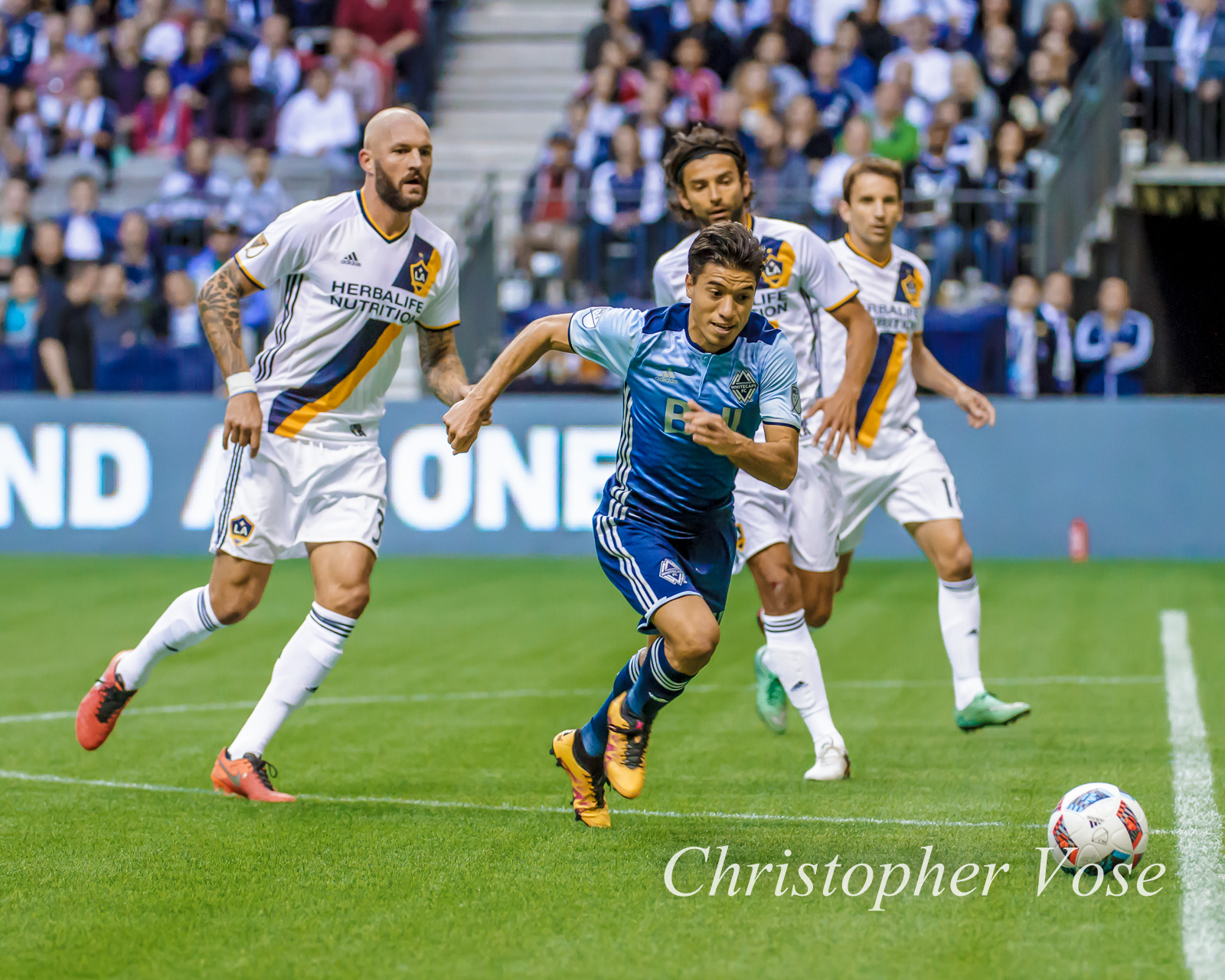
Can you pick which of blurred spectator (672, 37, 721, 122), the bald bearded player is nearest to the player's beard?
the bald bearded player

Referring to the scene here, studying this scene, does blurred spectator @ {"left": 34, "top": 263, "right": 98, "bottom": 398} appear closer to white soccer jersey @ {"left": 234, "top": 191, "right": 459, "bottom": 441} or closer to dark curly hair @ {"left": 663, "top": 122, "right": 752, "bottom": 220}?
white soccer jersey @ {"left": 234, "top": 191, "right": 459, "bottom": 441}

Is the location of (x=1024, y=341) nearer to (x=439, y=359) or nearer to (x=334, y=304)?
(x=439, y=359)

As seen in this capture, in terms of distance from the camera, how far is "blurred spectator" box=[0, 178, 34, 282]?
1773 cm

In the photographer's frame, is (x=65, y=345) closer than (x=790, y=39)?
Yes

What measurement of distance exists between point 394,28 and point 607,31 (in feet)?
9.55

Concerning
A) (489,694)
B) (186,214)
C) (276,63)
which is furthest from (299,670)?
(276,63)

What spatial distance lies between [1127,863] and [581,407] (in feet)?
35.3

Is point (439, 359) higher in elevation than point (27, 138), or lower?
higher

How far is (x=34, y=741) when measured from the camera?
7465 millimetres

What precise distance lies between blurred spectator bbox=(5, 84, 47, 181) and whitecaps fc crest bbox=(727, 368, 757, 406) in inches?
641

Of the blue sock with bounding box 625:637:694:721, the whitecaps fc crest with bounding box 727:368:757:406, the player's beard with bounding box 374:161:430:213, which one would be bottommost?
the blue sock with bounding box 625:637:694:721

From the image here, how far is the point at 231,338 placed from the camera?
637cm

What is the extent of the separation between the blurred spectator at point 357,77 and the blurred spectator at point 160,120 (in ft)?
6.24

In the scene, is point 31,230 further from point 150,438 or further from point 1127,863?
point 1127,863
